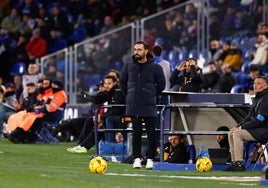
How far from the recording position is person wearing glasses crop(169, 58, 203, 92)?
2044 cm

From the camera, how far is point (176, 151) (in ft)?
61.7

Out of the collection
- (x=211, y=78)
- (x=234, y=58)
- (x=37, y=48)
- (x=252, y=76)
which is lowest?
(x=252, y=76)

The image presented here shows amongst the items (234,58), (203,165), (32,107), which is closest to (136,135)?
(203,165)

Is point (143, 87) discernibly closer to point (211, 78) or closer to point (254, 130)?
point (254, 130)

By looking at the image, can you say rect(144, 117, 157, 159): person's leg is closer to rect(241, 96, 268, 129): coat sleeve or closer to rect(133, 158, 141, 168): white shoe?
rect(133, 158, 141, 168): white shoe

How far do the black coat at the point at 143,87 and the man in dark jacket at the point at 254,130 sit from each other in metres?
1.36

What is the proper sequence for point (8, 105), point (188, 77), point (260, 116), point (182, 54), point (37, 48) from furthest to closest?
point (37, 48)
point (182, 54)
point (8, 105)
point (188, 77)
point (260, 116)

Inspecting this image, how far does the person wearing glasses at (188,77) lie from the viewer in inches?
805

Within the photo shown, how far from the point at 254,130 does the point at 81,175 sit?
3.23 meters

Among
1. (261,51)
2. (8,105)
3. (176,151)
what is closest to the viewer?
(176,151)

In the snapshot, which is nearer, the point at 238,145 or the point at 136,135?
the point at 238,145

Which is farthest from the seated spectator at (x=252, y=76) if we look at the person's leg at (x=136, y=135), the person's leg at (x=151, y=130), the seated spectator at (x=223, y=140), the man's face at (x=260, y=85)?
the person's leg at (x=136, y=135)

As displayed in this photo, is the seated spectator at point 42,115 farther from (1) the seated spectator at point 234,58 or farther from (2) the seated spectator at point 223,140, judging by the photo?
(2) the seated spectator at point 223,140

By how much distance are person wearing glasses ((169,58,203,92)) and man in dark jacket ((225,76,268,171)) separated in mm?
2749
